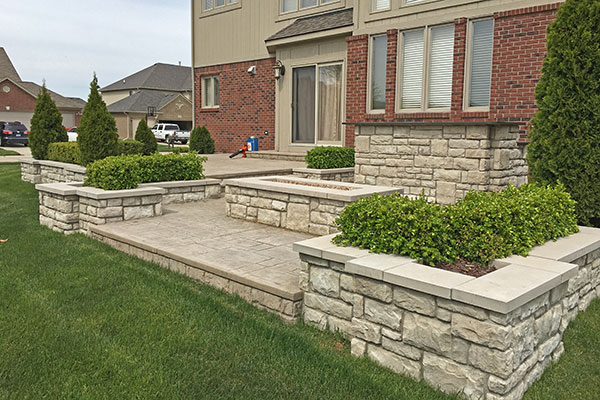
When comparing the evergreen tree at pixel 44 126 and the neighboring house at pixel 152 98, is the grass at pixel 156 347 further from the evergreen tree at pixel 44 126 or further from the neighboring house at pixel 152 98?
the neighboring house at pixel 152 98

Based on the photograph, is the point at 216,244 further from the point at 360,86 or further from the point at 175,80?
the point at 175,80

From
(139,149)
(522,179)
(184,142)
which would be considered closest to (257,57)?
(139,149)

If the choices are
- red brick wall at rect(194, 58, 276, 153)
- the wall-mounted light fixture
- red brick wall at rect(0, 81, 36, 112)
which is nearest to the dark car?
red brick wall at rect(0, 81, 36, 112)

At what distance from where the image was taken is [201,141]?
17406mm

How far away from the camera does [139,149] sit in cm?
1503

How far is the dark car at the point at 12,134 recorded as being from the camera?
32.7 meters

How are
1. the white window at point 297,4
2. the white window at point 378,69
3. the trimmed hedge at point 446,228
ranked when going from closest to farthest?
1. the trimmed hedge at point 446,228
2. the white window at point 378,69
3. the white window at point 297,4

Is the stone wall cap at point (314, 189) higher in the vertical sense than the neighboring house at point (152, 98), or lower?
lower

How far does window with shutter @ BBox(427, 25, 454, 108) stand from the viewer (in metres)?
10.6

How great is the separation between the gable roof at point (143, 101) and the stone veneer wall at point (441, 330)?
46416 millimetres

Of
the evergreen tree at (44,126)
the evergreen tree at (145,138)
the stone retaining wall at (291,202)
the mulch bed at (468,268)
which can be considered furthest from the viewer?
the evergreen tree at (145,138)

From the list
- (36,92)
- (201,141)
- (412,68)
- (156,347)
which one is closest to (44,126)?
(201,141)

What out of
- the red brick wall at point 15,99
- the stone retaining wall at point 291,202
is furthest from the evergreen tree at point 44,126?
the red brick wall at point 15,99

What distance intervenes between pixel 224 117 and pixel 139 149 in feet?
12.4
